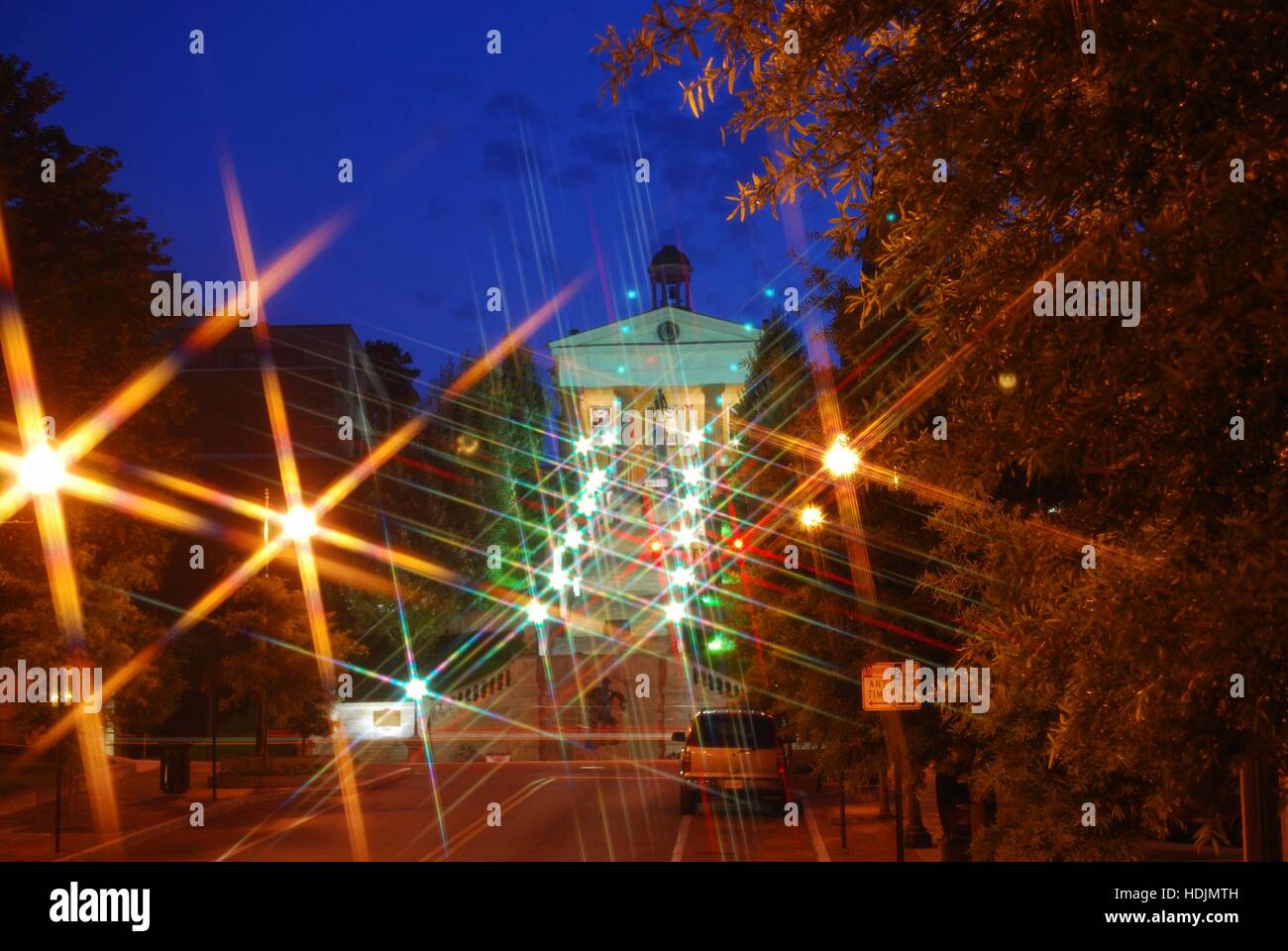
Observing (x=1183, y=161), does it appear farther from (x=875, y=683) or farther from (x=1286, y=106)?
(x=875, y=683)

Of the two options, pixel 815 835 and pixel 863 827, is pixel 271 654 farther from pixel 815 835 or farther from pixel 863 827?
pixel 815 835

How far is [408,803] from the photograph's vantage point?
28266mm

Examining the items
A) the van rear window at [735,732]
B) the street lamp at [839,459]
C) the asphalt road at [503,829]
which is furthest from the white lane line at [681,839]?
the street lamp at [839,459]

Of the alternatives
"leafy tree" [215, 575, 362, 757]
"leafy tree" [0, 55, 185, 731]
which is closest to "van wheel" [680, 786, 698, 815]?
"leafy tree" [0, 55, 185, 731]

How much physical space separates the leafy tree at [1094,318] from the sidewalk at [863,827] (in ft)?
39.6

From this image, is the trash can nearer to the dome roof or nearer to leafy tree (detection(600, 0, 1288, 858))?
leafy tree (detection(600, 0, 1288, 858))

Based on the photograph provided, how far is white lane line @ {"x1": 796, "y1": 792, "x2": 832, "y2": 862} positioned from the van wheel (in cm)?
216

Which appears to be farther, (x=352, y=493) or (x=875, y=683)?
(x=352, y=493)

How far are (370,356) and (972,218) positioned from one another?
82.8m

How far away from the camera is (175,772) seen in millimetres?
30469

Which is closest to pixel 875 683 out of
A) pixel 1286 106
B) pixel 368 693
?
pixel 1286 106

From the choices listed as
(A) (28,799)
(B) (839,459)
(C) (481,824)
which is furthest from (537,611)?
(B) (839,459)

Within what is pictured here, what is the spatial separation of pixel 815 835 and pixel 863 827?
1.97 meters

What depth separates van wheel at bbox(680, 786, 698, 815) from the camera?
26422 millimetres
